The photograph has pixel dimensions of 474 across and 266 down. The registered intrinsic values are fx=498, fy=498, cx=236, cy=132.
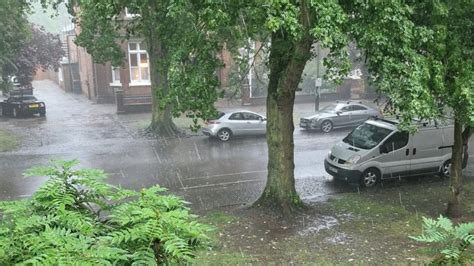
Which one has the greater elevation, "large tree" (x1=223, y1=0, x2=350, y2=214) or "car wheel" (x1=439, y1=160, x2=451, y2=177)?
"large tree" (x1=223, y1=0, x2=350, y2=214)

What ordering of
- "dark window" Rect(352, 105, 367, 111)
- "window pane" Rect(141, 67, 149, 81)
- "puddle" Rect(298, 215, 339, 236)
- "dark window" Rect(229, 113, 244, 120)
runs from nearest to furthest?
"puddle" Rect(298, 215, 339, 236)
"dark window" Rect(229, 113, 244, 120)
"dark window" Rect(352, 105, 367, 111)
"window pane" Rect(141, 67, 149, 81)

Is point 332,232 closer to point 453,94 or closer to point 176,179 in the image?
point 453,94

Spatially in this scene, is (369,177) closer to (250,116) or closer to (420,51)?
(420,51)

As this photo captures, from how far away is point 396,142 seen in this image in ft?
46.6

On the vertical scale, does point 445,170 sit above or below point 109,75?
below

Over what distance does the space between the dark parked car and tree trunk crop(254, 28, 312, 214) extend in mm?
22017

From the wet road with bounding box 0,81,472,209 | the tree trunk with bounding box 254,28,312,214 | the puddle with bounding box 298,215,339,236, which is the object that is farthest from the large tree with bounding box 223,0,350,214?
the wet road with bounding box 0,81,472,209

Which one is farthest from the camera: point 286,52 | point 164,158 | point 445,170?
point 164,158

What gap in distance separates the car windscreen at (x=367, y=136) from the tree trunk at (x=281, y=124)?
148 inches

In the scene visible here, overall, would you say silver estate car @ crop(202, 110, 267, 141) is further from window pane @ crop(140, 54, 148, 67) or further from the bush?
the bush

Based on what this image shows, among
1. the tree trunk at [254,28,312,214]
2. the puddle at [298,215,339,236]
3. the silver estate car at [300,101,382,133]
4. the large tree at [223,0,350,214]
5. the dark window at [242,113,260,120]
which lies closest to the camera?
the large tree at [223,0,350,214]

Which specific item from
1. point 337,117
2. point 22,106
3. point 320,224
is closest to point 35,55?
point 22,106

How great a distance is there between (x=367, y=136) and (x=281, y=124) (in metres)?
4.49

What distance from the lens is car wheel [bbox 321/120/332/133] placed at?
23.6 metres
